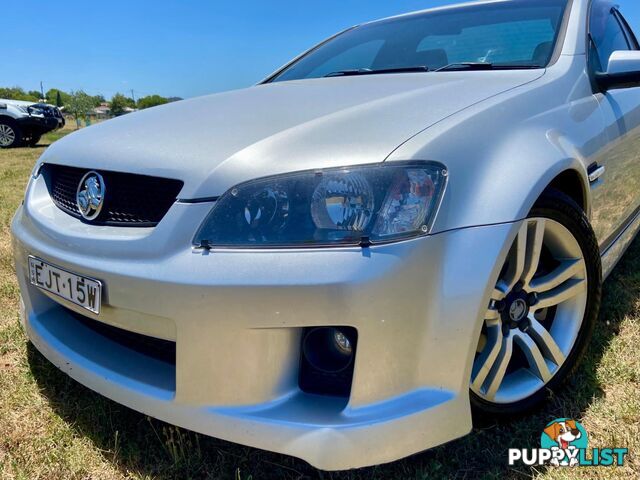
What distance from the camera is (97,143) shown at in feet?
5.55

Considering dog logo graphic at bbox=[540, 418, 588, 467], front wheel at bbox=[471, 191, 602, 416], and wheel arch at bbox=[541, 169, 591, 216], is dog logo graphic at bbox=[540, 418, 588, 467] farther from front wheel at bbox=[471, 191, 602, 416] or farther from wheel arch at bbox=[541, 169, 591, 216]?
wheel arch at bbox=[541, 169, 591, 216]

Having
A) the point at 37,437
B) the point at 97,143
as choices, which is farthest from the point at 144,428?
the point at 97,143

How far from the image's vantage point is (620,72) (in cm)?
201

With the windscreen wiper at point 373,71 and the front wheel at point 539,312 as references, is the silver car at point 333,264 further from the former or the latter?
the windscreen wiper at point 373,71

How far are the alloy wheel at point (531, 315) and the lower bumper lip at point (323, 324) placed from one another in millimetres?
219

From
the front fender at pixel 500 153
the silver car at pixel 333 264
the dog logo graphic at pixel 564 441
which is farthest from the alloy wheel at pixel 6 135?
the dog logo graphic at pixel 564 441

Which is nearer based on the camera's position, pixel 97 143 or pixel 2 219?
pixel 97 143

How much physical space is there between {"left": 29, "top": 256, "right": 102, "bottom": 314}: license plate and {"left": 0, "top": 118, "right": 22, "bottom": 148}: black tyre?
12603 millimetres

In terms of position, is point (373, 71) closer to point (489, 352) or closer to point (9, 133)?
point (489, 352)

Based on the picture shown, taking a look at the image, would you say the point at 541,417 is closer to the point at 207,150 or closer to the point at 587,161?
the point at 587,161

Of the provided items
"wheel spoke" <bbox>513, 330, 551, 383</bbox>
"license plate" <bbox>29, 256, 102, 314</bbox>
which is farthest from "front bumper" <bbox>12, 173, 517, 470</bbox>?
"wheel spoke" <bbox>513, 330, 551, 383</bbox>

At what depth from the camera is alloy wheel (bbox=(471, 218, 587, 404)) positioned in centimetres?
149

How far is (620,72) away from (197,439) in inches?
80.1

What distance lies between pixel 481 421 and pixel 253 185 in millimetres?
991
